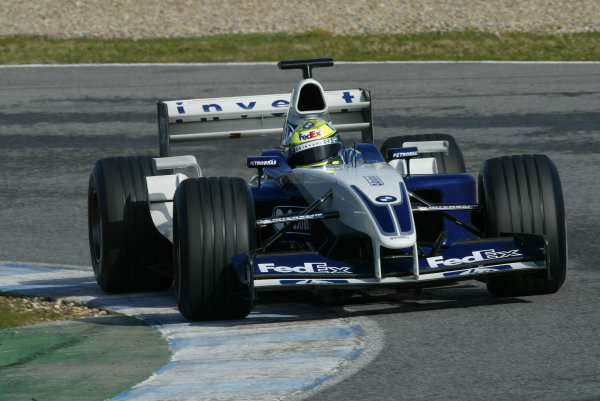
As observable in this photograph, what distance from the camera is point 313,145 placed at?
352 inches

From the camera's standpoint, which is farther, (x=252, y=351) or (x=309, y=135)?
(x=309, y=135)

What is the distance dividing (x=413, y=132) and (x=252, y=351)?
35.1 ft

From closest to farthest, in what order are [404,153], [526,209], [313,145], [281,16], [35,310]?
[526,209] → [35,310] → [404,153] → [313,145] → [281,16]

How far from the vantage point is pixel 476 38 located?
26172 millimetres

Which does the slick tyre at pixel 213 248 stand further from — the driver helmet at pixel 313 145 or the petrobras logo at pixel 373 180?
the driver helmet at pixel 313 145

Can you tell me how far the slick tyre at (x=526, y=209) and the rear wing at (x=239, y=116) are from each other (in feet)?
7.78

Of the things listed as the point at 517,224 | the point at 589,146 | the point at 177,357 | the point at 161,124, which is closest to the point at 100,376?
the point at 177,357

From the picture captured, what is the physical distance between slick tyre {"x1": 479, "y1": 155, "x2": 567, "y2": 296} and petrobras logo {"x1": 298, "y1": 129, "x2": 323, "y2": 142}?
1.33 m

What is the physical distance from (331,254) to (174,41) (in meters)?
19.6

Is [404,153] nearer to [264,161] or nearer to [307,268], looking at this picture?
[264,161]

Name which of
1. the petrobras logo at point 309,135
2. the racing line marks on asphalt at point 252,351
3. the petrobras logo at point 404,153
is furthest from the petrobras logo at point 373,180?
the petrobras logo at point 309,135

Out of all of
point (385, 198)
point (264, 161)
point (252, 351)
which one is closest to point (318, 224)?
point (264, 161)

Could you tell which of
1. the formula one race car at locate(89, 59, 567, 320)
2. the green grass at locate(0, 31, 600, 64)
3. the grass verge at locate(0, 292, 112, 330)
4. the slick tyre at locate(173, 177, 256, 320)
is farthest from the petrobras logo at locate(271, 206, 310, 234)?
the green grass at locate(0, 31, 600, 64)

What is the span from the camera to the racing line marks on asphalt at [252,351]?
19.9ft
